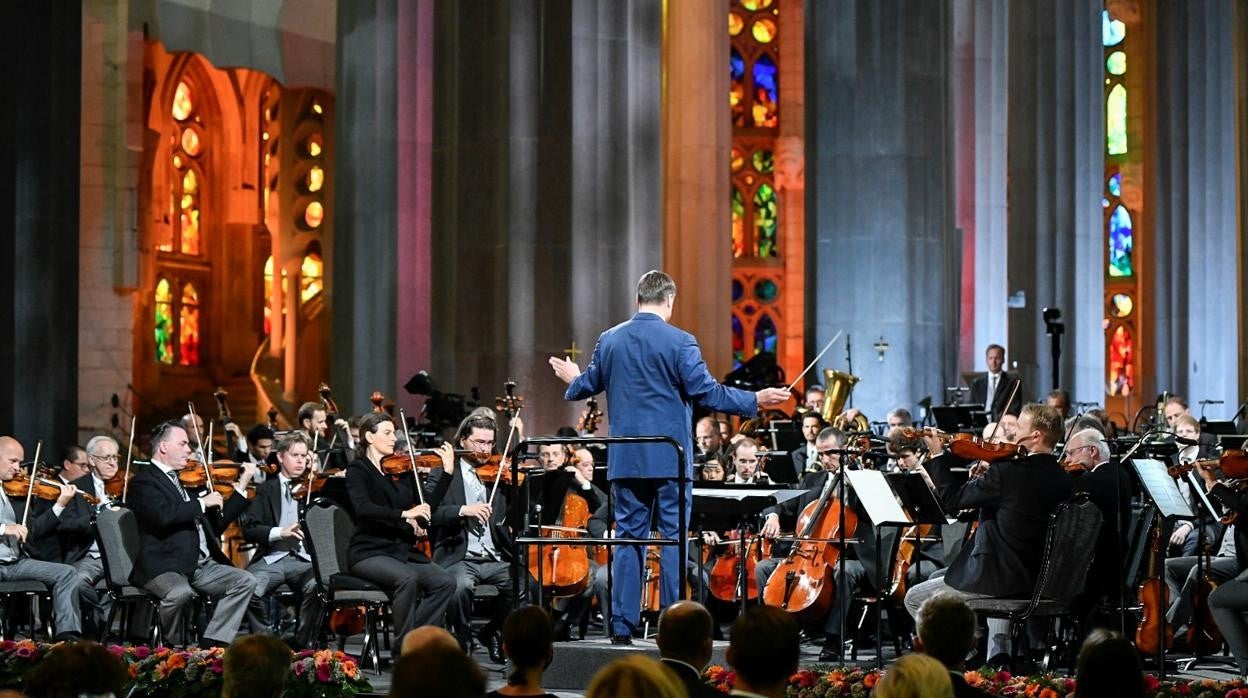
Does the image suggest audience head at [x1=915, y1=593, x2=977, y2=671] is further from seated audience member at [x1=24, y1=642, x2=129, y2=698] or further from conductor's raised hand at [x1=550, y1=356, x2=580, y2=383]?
conductor's raised hand at [x1=550, y1=356, x2=580, y2=383]

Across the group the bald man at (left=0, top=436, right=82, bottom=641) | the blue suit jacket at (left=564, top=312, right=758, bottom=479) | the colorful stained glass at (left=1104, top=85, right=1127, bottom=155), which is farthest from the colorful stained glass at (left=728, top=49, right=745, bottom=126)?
the blue suit jacket at (left=564, top=312, right=758, bottom=479)

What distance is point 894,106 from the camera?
23531mm

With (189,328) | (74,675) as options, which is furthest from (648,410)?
(189,328)

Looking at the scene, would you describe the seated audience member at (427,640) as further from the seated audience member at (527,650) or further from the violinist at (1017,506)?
the violinist at (1017,506)

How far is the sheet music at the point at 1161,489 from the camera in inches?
403

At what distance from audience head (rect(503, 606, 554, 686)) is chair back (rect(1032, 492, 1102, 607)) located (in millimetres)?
4338

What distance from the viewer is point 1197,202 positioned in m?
38.0

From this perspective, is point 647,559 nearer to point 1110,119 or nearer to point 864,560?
point 864,560

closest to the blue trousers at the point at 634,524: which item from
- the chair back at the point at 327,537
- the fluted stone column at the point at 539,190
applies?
the chair back at the point at 327,537

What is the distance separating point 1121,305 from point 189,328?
20.0 meters

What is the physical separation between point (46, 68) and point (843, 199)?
9.17 meters

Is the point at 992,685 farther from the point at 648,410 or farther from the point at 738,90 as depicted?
the point at 738,90

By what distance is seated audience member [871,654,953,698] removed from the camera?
17.9ft

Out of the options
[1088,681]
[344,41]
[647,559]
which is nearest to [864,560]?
[647,559]
